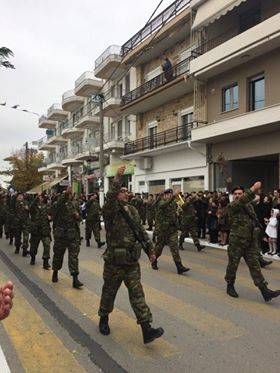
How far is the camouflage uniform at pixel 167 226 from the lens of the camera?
31.1ft

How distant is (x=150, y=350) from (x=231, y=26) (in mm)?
18541

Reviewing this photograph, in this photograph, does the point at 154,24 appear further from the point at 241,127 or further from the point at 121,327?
the point at 121,327

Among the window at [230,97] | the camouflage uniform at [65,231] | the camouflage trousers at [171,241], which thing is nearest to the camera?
the camouflage uniform at [65,231]

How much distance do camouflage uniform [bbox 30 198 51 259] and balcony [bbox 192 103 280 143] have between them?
940 cm

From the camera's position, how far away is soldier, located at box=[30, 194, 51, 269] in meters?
10.1

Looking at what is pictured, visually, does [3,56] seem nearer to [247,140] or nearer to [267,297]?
[267,297]

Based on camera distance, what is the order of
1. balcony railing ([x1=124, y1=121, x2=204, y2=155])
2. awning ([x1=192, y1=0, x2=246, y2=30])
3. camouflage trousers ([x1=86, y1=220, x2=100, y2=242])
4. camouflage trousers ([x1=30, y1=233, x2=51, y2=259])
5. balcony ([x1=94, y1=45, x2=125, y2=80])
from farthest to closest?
balcony ([x1=94, y1=45, x2=125, y2=80]), balcony railing ([x1=124, y1=121, x2=204, y2=155]), awning ([x1=192, y1=0, x2=246, y2=30]), camouflage trousers ([x1=86, y1=220, x2=100, y2=242]), camouflage trousers ([x1=30, y1=233, x2=51, y2=259])

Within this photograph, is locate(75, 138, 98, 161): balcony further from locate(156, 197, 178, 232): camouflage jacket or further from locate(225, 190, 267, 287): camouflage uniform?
Answer: locate(225, 190, 267, 287): camouflage uniform

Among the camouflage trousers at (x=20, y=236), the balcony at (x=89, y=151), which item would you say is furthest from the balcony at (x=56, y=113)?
the camouflage trousers at (x=20, y=236)

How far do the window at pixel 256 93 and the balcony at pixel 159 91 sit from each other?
3.71m

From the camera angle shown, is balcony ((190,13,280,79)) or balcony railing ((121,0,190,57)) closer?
balcony ((190,13,280,79))

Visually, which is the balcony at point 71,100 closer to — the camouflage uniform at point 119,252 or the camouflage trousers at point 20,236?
the camouflage trousers at point 20,236

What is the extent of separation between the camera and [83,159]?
39.9 metres

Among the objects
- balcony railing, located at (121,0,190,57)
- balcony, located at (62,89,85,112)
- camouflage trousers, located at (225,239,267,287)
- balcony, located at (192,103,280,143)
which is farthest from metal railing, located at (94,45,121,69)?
camouflage trousers, located at (225,239,267,287)
